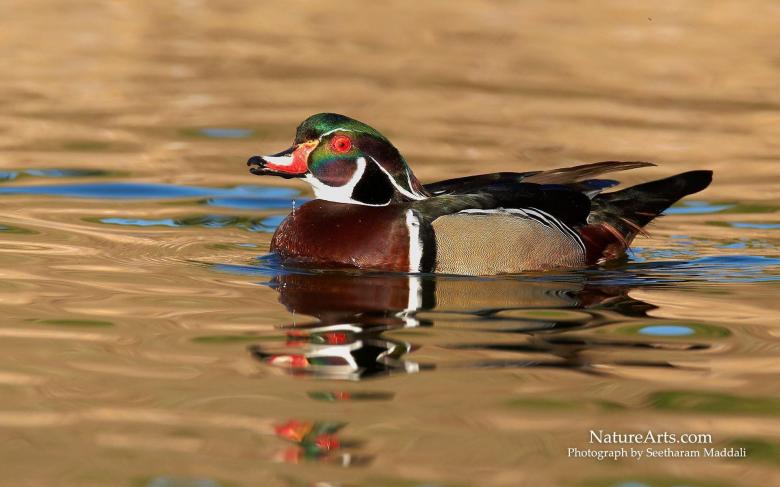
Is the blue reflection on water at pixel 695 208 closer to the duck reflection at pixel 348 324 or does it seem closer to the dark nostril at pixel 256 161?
the duck reflection at pixel 348 324

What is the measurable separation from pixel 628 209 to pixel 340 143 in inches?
86.8

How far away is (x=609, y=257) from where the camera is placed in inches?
397

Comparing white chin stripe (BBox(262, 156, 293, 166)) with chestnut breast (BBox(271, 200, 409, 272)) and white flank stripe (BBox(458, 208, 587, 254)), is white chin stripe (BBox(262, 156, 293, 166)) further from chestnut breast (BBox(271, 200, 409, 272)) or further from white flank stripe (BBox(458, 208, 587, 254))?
white flank stripe (BBox(458, 208, 587, 254))

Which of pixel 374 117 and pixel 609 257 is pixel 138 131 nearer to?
pixel 374 117

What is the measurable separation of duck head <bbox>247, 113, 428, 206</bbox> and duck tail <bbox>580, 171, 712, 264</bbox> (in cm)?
139

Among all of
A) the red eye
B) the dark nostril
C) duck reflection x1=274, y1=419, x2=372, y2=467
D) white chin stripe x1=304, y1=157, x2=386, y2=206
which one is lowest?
duck reflection x1=274, y1=419, x2=372, y2=467

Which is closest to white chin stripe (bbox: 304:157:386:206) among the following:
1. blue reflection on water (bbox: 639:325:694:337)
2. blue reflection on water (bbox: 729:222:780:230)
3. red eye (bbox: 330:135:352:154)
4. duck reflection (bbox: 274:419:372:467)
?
red eye (bbox: 330:135:352:154)

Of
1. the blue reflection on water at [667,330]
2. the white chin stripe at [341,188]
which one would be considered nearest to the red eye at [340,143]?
the white chin stripe at [341,188]

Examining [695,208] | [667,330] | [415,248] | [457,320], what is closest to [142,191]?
[415,248]

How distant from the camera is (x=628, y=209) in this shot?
10.3m

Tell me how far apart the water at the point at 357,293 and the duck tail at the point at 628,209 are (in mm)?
212

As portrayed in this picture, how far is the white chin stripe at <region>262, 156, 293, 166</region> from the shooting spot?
922cm

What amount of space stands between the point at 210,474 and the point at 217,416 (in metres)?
0.71

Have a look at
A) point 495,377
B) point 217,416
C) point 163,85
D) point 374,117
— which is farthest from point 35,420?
point 163,85
